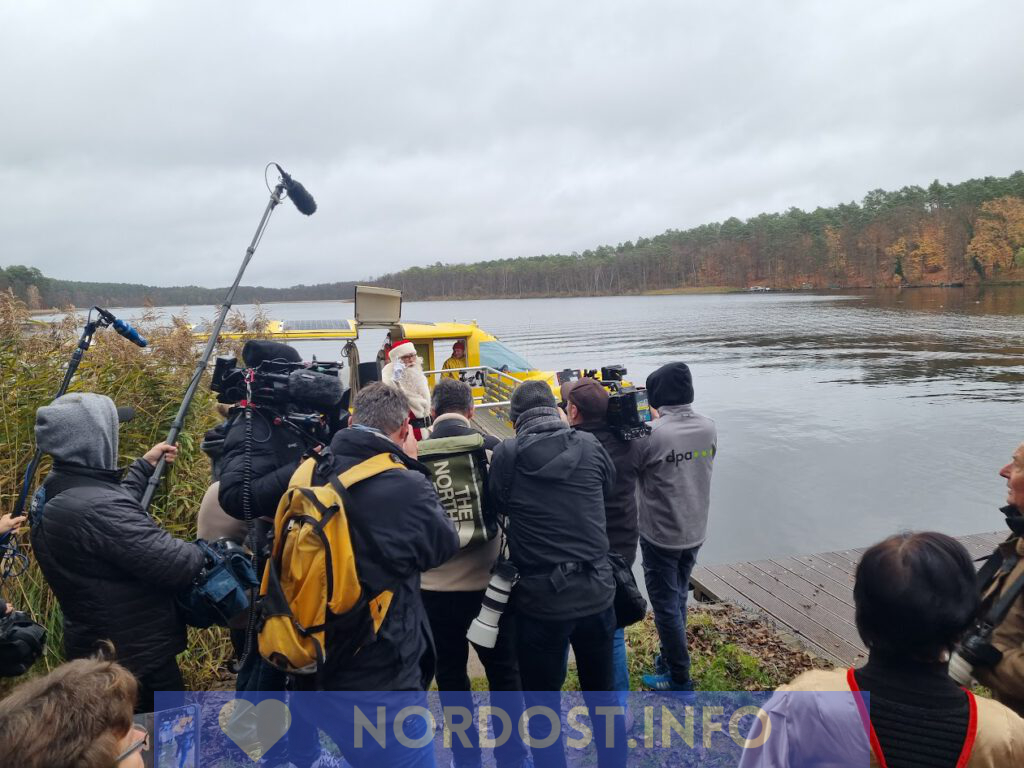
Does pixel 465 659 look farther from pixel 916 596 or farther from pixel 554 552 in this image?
pixel 916 596

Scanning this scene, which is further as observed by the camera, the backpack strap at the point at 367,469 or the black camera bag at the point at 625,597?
the black camera bag at the point at 625,597

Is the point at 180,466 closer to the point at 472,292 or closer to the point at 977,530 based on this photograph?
the point at 977,530

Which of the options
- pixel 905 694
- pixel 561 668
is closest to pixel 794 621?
pixel 561 668

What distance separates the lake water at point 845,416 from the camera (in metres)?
9.76

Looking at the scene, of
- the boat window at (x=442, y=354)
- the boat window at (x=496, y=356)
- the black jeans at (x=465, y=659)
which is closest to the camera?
the black jeans at (x=465, y=659)

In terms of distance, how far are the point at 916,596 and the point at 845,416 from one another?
1783cm

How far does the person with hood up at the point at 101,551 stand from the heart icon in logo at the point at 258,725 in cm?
41

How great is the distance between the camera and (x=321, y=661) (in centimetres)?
198

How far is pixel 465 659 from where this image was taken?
288 cm

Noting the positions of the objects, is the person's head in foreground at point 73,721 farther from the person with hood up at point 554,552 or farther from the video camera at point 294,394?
the person with hood up at point 554,552

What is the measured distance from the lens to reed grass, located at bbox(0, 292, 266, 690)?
3611mm

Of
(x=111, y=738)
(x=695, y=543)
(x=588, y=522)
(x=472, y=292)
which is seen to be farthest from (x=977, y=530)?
(x=472, y=292)

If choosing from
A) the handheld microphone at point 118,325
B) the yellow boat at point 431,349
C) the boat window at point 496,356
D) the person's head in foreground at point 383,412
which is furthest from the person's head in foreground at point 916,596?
the boat window at point 496,356

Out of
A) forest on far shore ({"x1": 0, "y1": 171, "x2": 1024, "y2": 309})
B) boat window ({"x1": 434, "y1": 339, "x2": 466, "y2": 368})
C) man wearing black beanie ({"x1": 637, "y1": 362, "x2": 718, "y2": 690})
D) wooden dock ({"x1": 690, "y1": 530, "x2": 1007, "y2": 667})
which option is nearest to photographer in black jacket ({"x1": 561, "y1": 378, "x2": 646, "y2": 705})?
man wearing black beanie ({"x1": 637, "y1": 362, "x2": 718, "y2": 690})
